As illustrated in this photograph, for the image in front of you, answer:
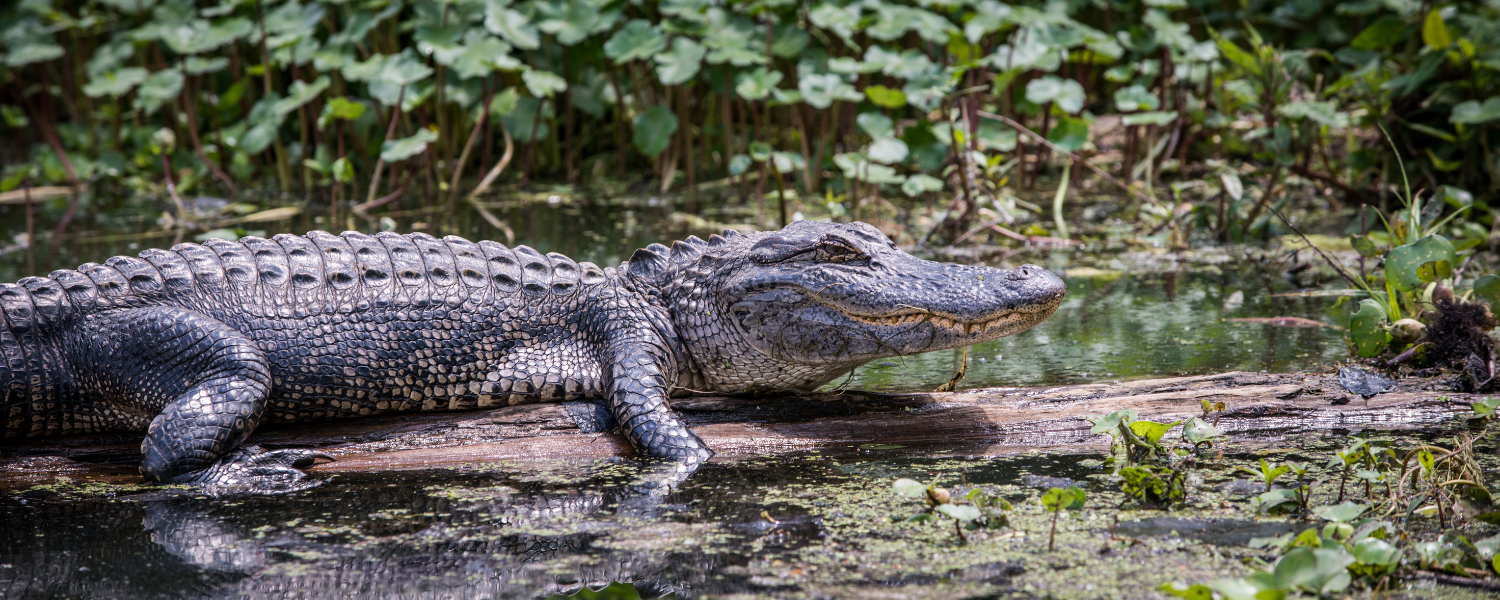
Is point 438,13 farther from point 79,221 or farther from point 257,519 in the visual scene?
point 257,519

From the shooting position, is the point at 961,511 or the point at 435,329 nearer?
the point at 961,511

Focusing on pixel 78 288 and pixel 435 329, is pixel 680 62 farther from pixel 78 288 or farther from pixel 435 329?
pixel 78 288

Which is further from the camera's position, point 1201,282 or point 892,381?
point 1201,282

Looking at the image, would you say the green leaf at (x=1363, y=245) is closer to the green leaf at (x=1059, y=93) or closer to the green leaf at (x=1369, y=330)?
the green leaf at (x=1369, y=330)

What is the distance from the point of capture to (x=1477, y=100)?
6.71 meters

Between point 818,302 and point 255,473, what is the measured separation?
1.82 metres

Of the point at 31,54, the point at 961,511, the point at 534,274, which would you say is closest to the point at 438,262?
the point at 534,274

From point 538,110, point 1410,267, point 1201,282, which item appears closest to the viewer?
point 1410,267

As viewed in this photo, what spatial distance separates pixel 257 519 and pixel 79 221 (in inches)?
261

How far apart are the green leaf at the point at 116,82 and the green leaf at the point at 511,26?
3.04 metres

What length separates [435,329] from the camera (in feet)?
12.2

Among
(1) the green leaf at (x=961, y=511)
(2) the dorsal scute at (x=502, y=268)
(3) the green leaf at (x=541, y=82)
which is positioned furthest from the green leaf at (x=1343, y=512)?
(3) the green leaf at (x=541, y=82)

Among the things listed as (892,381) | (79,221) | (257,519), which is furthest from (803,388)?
(79,221)

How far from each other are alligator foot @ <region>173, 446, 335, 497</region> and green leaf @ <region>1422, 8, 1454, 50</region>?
6.58m
